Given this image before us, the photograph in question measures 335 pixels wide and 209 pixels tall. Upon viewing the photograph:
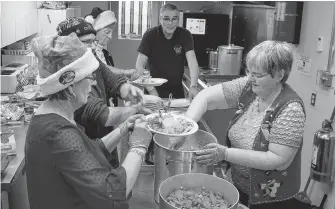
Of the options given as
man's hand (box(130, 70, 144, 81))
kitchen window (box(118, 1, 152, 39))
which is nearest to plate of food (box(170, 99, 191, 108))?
man's hand (box(130, 70, 144, 81))

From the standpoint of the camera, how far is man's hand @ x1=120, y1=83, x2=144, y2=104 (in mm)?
2332

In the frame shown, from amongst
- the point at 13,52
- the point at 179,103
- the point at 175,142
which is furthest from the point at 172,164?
the point at 13,52

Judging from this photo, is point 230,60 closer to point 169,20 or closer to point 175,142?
point 169,20

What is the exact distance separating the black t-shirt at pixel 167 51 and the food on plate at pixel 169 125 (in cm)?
212

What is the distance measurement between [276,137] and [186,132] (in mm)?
404

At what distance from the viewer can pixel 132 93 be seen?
7.65 ft

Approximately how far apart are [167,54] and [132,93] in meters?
1.67

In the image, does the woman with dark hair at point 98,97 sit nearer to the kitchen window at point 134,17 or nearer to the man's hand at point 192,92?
the man's hand at point 192,92

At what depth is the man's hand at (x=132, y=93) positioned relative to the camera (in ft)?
7.65

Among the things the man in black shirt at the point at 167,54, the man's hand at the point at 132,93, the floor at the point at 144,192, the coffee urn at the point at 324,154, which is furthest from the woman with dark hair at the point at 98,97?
the coffee urn at the point at 324,154

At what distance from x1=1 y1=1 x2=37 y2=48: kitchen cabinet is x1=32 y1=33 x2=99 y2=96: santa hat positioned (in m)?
2.46

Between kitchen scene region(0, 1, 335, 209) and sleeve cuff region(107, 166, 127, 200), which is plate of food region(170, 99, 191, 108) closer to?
kitchen scene region(0, 1, 335, 209)

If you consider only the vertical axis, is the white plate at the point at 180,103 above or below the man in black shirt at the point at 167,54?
below

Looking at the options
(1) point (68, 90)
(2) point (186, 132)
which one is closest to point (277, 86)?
(2) point (186, 132)
